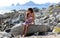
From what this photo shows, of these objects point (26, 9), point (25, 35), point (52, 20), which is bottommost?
point (25, 35)

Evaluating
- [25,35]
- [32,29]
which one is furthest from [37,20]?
[25,35]

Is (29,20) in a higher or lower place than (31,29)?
higher

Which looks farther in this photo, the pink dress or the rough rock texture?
the rough rock texture

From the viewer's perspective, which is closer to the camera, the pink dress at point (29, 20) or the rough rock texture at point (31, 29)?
the pink dress at point (29, 20)

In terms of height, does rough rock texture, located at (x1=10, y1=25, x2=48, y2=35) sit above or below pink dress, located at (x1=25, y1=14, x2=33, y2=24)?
below

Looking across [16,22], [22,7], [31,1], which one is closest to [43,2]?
[31,1]

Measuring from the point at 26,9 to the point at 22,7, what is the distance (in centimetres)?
22

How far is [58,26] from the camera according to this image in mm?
4262

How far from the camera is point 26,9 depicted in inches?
160

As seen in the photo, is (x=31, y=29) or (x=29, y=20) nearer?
(x=29, y=20)

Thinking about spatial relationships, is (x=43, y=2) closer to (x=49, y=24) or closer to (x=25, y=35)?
Answer: (x=49, y=24)

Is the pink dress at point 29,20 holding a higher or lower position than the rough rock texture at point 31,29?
higher

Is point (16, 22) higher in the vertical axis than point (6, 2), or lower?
lower

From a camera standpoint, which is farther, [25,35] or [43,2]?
[43,2]
